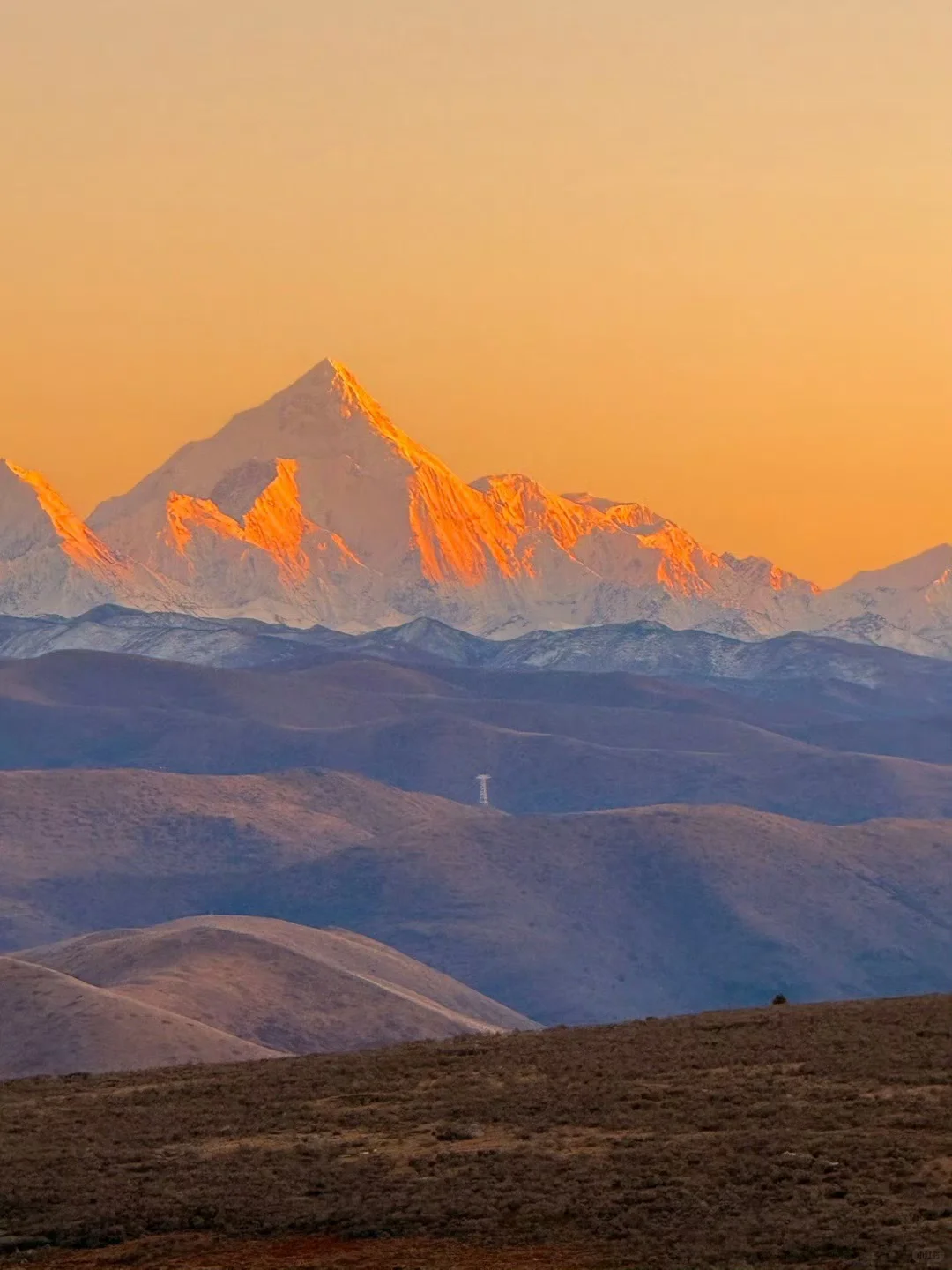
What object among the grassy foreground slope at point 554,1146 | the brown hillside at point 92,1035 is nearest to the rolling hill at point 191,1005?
the brown hillside at point 92,1035

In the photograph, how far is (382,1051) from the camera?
61.5m

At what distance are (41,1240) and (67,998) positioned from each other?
4586 inches

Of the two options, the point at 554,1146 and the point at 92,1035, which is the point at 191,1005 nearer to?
the point at 92,1035

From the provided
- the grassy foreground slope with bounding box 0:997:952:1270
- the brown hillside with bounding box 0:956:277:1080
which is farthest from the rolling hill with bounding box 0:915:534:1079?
the grassy foreground slope with bounding box 0:997:952:1270

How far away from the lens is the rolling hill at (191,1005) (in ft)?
468

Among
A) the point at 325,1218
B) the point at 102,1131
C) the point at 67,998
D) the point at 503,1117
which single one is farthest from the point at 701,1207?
the point at 67,998

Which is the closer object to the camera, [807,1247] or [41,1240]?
[807,1247]

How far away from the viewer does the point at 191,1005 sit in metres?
170

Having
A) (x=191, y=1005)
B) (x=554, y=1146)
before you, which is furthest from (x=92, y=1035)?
(x=554, y=1146)

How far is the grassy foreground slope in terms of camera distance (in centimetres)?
3703

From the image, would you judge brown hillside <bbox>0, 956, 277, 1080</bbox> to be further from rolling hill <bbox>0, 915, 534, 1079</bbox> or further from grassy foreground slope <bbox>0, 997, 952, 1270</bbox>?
grassy foreground slope <bbox>0, 997, 952, 1270</bbox>

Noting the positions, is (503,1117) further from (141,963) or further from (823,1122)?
(141,963)

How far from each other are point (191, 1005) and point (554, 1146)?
129 m

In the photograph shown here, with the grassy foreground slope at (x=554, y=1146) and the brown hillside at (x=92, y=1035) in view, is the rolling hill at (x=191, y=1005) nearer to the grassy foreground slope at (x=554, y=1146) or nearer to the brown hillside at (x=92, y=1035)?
the brown hillside at (x=92, y=1035)
